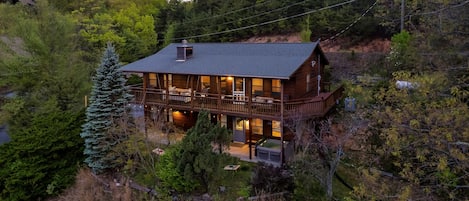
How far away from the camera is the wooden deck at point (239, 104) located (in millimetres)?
17906

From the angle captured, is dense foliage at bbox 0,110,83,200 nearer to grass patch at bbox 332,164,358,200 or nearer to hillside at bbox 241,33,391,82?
grass patch at bbox 332,164,358,200

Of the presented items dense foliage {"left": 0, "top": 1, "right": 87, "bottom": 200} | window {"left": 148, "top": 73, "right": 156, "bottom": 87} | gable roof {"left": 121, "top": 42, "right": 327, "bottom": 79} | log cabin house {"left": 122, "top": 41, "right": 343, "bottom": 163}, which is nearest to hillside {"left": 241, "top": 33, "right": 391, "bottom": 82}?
log cabin house {"left": 122, "top": 41, "right": 343, "bottom": 163}

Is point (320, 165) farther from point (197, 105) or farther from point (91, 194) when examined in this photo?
point (91, 194)

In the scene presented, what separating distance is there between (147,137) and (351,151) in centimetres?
1066

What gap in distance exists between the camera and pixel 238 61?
20359 millimetres

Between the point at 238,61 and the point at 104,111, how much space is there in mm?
7736

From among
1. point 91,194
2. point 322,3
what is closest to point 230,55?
point 91,194

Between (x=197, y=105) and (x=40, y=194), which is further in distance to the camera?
(x=197, y=105)

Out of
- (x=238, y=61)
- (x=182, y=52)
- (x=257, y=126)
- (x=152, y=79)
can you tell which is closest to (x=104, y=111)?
(x=152, y=79)

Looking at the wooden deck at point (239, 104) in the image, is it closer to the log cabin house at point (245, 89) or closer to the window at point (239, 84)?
the log cabin house at point (245, 89)

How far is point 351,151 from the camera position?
18.6m

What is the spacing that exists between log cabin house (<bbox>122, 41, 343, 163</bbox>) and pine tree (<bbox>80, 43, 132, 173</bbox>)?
6.11ft

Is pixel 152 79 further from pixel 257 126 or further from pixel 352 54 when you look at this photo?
pixel 352 54

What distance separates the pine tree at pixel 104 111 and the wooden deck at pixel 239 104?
6.68 feet
